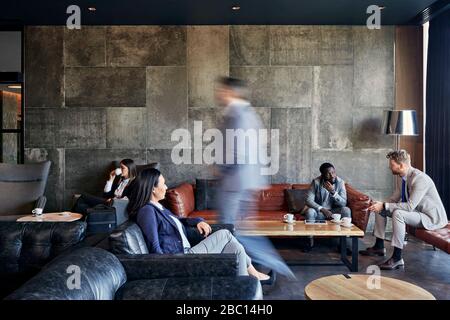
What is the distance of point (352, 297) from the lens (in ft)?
7.90

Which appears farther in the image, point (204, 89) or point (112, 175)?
point (204, 89)

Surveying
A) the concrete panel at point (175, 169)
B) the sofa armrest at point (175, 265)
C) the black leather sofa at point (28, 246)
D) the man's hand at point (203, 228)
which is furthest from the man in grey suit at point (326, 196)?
the black leather sofa at point (28, 246)

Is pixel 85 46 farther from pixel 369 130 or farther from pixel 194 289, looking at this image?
pixel 194 289

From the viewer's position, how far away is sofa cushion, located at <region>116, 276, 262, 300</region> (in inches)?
90.8

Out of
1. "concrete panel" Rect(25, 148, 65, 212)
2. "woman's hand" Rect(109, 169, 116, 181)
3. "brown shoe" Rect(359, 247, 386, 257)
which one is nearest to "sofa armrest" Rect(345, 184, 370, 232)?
"brown shoe" Rect(359, 247, 386, 257)

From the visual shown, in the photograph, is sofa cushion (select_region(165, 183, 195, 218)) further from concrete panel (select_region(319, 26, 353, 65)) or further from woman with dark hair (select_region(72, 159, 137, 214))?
Result: concrete panel (select_region(319, 26, 353, 65))

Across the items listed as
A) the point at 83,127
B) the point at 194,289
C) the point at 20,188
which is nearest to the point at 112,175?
the point at 83,127

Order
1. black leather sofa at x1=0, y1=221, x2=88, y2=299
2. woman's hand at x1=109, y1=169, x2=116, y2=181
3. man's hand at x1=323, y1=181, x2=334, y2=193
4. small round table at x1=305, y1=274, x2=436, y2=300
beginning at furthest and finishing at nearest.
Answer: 1. woman's hand at x1=109, y1=169, x2=116, y2=181
2. man's hand at x1=323, y1=181, x2=334, y2=193
3. black leather sofa at x1=0, y1=221, x2=88, y2=299
4. small round table at x1=305, y1=274, x2=436, y2=300

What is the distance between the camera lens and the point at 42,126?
6312mm

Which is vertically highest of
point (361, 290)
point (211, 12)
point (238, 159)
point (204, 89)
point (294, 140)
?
point (211, 12)

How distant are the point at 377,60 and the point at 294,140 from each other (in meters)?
1.67

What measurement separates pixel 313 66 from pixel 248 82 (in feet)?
3.18

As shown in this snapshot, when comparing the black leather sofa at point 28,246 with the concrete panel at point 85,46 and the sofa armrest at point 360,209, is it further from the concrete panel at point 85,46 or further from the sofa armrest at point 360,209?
the concrete panel at point 85,46

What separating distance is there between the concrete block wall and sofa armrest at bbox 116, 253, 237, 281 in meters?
3.69
